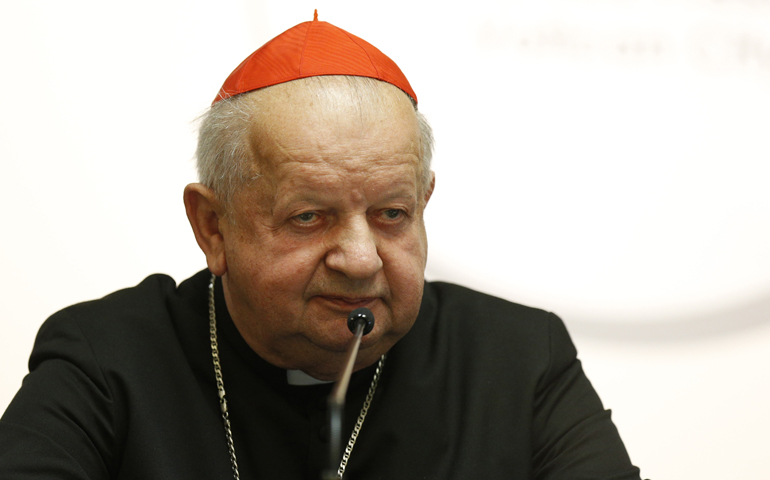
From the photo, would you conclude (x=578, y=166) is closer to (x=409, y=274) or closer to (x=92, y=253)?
(x=409, y=274)

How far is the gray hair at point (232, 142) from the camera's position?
71.4 inches

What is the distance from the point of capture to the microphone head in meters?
1.61

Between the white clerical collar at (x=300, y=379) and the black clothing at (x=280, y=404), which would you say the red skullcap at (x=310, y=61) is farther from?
the white clerical collar at (x=300, y=379)

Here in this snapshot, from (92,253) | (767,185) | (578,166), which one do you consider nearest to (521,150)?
(578,166)

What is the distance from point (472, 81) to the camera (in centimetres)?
271

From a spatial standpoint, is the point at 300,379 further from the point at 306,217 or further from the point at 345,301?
the point at 306,217

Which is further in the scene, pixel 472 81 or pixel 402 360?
pixel 472 81

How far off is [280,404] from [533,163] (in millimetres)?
1237

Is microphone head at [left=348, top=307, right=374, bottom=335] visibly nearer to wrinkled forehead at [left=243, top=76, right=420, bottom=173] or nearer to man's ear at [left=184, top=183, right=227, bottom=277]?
wrinkled forehead at [left=243, top=76, right=420, bottom=173]

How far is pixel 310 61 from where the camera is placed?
73.5 inches

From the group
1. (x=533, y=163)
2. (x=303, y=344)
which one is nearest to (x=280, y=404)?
(x=303, y=344)

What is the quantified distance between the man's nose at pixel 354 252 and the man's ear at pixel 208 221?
1.08ft

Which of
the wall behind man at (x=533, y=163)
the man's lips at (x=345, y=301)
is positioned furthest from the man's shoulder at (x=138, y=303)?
the wall behind man at (x=533, y=163)

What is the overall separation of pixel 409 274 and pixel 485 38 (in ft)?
3.86
